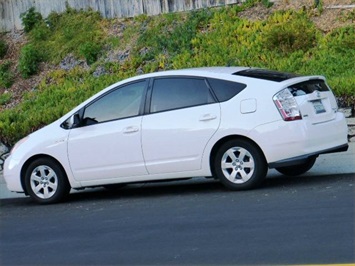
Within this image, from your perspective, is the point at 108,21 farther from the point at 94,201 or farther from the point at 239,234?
the point at 239,234

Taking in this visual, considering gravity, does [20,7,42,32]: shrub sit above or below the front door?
above

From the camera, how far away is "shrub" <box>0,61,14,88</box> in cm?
1944

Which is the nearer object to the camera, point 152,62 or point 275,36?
point 275,36

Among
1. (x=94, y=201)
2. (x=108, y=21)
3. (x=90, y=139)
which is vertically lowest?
(x=94, y=201)

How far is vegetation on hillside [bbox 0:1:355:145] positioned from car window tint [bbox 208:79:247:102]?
3838 millimetres

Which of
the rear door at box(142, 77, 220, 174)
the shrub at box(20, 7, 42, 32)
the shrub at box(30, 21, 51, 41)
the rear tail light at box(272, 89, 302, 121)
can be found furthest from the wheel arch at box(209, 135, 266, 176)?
the shrub at box(20, 7, 42, 32)

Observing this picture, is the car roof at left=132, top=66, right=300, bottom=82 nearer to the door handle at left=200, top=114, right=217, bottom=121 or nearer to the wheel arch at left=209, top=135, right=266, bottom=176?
the door handle at left=200, top=114, right=217, bottom=121

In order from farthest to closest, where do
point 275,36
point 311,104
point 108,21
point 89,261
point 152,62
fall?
1. point 108,21
2. point 152,62
3. point 275,36
4. point 311,104
5. point 89,261

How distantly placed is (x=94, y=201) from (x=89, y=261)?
390 cm

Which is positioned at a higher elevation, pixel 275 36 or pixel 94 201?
pixel 275 36

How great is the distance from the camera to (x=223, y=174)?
1116 centimetres

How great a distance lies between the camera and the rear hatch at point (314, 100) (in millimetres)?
11047

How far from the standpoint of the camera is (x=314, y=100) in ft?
36.8

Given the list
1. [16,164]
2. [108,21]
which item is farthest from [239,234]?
[108,21]
